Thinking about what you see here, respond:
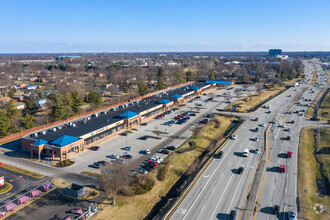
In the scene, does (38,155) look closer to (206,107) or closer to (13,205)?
(13,205)

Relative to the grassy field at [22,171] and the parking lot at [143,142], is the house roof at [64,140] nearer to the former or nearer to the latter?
the parking lot at [143,142]

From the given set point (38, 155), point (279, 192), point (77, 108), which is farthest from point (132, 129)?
point (279, 192)

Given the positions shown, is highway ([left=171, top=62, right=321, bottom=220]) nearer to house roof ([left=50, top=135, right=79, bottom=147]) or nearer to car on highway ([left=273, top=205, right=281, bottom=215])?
car on highway ([left=273, top=205, right=281, bottom=215])

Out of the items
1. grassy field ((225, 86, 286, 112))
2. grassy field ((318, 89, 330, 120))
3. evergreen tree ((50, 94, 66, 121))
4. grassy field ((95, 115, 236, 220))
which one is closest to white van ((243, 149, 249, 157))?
grassy field ((95, 115, 236, 220))

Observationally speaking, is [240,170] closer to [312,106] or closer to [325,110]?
[325,110]

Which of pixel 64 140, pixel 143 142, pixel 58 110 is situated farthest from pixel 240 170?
pixel 58 110

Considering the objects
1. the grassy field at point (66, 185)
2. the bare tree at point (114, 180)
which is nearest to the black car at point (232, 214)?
the bare tree at point (114, 180)
